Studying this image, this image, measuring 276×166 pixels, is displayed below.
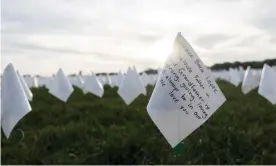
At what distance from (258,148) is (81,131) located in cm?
202

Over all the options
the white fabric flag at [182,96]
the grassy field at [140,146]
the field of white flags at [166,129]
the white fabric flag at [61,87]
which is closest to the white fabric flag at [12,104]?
the field of white flags at [166,129]

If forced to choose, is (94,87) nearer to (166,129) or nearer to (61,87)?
(61,87)

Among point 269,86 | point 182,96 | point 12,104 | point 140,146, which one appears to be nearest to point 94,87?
point 269,86

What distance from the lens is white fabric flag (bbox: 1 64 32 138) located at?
11.0 ft

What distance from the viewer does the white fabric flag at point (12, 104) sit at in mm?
3354

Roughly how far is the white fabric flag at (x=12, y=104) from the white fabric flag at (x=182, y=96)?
139 centimetres

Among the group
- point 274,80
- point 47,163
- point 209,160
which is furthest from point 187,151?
point 274,80

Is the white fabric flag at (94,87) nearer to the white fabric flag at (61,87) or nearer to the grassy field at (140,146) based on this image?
the white fabric flag at (61,87)

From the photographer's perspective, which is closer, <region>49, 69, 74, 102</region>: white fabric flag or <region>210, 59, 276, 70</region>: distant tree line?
<region>49, 69, 74, 102</region>: white fabric flag

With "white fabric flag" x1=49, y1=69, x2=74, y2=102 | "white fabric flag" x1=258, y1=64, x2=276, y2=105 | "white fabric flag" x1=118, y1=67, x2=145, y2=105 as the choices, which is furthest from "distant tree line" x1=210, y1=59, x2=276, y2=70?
"white fabric flag" x1=258, y1=64, x2=276, y2=105

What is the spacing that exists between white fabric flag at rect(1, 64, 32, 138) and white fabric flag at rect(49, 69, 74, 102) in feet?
15.5

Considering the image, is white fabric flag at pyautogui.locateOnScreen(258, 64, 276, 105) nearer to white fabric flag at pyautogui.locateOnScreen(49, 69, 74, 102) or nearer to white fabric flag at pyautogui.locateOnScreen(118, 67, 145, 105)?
white fabric flag at pyautogui.locateOnScreen(118, 67, 145, 105)

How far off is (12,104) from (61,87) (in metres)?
5.17

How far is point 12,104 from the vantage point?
11.1 feet
